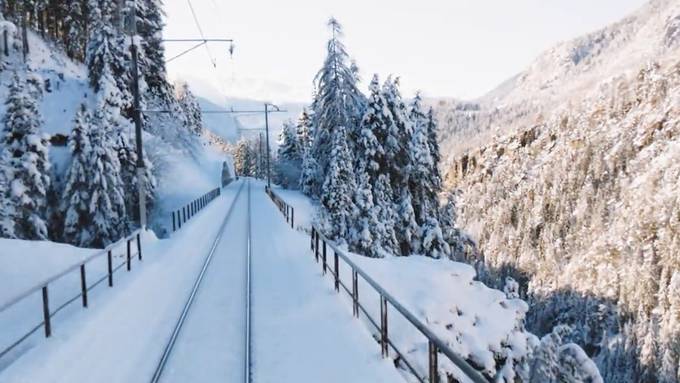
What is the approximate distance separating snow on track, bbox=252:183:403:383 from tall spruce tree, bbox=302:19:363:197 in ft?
74.3

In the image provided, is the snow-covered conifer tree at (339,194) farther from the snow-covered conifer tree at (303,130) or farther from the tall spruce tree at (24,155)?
the snow-covered conifer tree at (303,130)

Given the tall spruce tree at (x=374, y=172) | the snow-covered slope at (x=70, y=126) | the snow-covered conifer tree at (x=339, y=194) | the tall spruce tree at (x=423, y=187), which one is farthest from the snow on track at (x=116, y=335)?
the snow-covered slope at (x=70, y=126)

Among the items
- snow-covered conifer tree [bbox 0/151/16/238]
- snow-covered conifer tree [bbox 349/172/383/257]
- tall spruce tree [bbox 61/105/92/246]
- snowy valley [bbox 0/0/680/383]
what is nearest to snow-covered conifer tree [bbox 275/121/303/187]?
snowy valley [bbox 0/0/680/383]

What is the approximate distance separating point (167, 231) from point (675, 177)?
249 ft

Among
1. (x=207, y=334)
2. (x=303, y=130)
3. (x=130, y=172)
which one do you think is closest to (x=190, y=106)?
(x=303, y=130)

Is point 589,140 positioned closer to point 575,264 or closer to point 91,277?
point 575,264

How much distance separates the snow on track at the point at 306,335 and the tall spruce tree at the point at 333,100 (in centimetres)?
2265

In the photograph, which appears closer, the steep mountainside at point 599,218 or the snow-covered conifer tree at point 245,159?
the steep mountainside at point 599,218

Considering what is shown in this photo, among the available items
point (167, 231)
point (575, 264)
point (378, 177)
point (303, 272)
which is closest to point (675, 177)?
point (575, 264)

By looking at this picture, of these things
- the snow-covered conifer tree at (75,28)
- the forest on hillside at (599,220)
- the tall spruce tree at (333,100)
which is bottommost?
the forest on hillside at (599,220)

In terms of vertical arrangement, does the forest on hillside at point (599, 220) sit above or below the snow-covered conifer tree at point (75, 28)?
below

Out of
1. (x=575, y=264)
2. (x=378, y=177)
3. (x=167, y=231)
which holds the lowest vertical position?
(x=575, y=264)

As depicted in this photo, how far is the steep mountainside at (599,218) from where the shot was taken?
66312 millimetres

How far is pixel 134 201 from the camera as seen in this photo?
3819 centimetres
